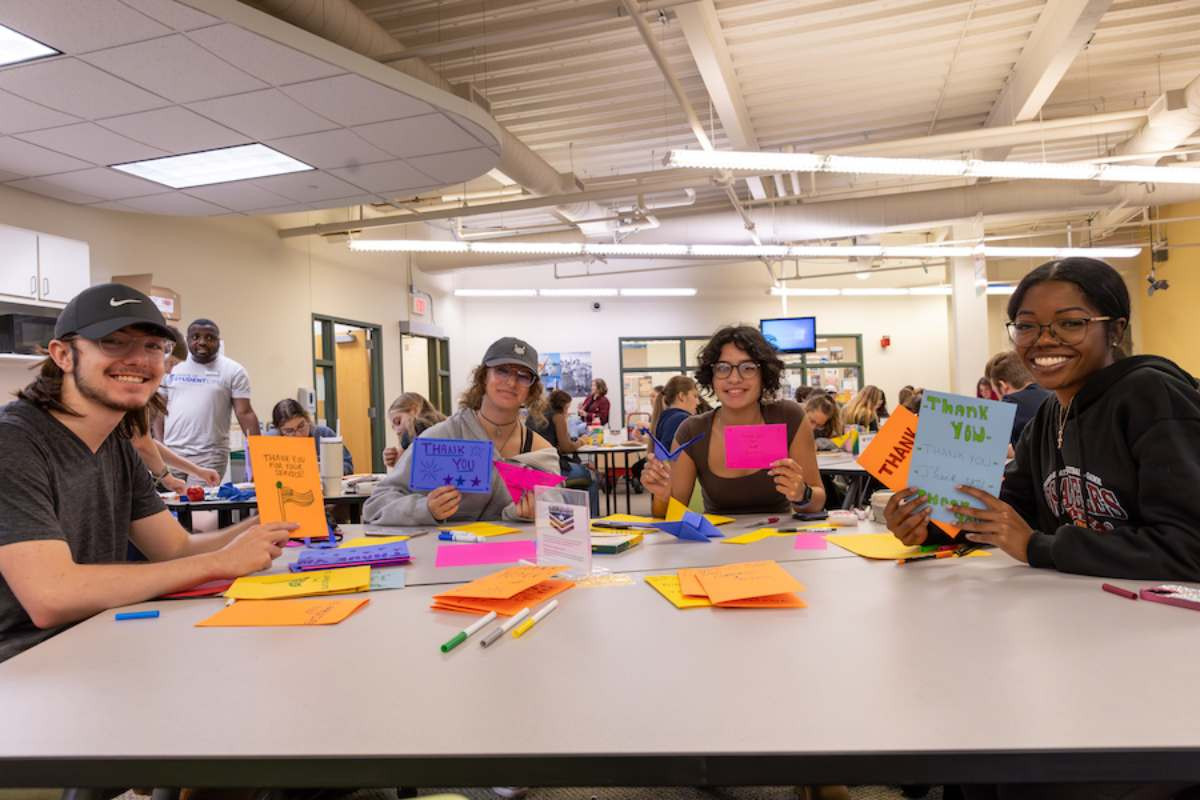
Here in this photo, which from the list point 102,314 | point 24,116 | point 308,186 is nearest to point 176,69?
point 24,116

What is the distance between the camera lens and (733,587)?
151 centimetres

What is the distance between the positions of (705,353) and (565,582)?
160cm

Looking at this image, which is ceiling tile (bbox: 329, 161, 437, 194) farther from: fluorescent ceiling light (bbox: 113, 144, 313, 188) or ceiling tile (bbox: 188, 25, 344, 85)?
ceiling tile (bbox: 188, 25, 344, 85)

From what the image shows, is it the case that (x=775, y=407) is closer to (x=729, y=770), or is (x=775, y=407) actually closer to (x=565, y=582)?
(x=565, y=582)

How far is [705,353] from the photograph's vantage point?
3.04 m

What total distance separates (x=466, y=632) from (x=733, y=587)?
0.57m

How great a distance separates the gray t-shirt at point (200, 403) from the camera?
5.32 metres

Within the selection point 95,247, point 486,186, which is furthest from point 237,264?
point 486,186

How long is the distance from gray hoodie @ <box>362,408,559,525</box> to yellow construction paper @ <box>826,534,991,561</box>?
0.98 metres

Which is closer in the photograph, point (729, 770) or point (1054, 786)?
point (729, 770)

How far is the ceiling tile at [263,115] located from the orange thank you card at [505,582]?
3620mm

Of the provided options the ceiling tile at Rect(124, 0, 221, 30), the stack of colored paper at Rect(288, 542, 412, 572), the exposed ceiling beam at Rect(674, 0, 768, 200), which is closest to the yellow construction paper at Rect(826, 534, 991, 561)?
the stack of colored paper at Rect(288, 542, 412, 572)

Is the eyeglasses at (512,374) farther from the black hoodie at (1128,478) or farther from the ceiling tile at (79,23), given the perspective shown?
the ceiling tile at (79,23)

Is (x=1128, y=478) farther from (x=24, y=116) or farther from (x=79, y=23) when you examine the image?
(x=24, y=116)
